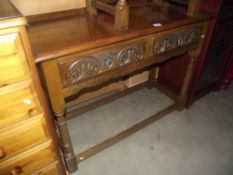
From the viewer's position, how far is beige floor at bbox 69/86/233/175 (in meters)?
1.33

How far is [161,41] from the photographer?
43.3 inches

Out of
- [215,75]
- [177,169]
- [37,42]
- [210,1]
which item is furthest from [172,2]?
[177,169]

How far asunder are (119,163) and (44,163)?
1.93ft

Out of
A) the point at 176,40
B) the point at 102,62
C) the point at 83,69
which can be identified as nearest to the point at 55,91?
the point at 83,69

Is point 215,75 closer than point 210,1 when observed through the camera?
No

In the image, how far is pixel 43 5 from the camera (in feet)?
3.82

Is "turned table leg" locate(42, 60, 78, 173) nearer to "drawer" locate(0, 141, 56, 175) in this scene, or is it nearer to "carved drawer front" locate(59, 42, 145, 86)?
"carved drawer front" locate(59, 42, 145, 86)

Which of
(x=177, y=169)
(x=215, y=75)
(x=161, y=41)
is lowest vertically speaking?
(x=177, y=169)

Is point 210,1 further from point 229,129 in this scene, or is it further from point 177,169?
point 177,169

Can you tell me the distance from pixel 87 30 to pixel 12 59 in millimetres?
473

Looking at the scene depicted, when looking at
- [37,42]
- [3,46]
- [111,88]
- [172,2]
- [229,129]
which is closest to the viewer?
[3,46]

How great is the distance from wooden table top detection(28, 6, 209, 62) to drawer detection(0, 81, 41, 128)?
5.2 inches

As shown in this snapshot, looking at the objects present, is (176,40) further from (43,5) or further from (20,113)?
(20,113)

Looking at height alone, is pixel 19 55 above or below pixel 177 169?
above
